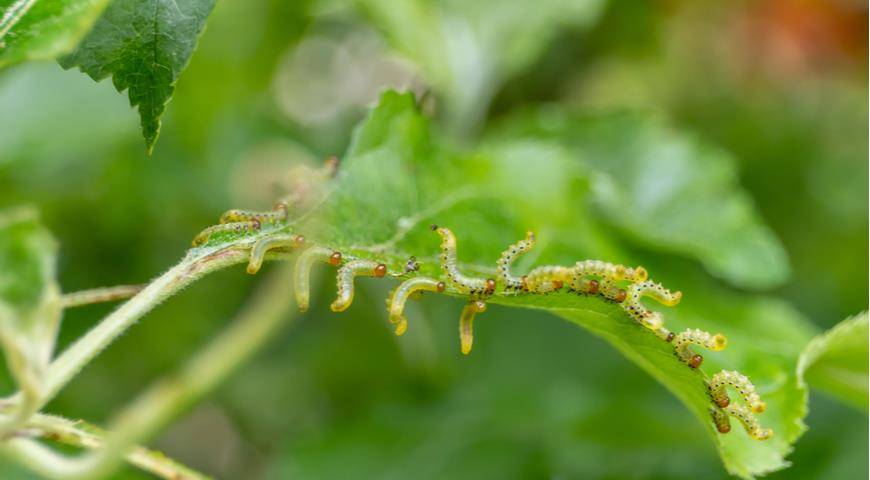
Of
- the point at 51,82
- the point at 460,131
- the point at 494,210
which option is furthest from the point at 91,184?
the point at 494,210

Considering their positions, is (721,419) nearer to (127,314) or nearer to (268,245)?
(268,245)

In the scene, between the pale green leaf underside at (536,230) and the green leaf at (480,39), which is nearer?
the pale green leaf underside at (536,230)

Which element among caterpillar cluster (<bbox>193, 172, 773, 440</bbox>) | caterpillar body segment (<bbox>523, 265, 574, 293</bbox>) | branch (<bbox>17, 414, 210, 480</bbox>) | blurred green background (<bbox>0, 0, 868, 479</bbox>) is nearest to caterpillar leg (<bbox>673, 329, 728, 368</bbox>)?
caterpillar cluster (<bbox>193, 172, 773, 440</bbox>)

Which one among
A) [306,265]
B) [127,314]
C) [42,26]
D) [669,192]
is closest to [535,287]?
[306,265]

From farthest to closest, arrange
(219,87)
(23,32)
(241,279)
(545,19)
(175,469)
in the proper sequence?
(219,87)
(241,279)
(545,19)
(175,469)
(23,32)

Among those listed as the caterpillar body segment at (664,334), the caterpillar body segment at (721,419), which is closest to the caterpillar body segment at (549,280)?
the caterpillar body segment at (664,334)

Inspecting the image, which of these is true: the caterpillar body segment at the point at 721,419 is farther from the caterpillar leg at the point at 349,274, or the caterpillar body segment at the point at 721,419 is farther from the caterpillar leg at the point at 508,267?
the caterpillar leg at the point at 349,274

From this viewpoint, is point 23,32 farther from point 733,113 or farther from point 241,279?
point 733,113
